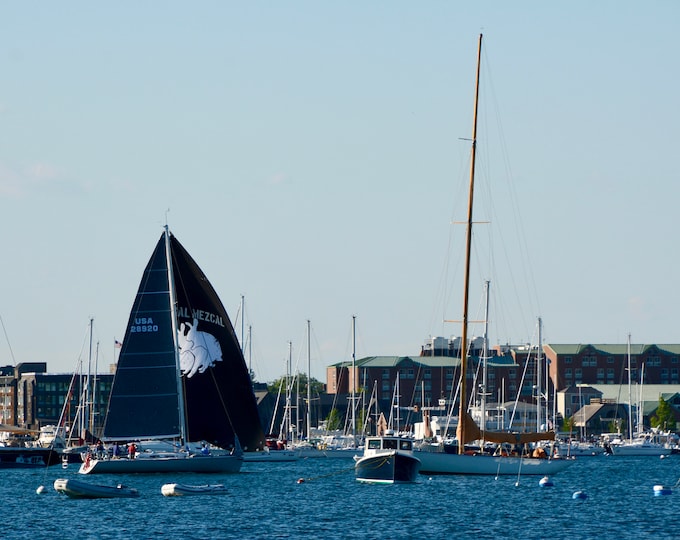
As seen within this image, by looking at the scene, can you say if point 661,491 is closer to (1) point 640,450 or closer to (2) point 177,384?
(2) point 177,384

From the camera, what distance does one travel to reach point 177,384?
91.3 metres

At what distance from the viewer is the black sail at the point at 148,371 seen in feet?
300

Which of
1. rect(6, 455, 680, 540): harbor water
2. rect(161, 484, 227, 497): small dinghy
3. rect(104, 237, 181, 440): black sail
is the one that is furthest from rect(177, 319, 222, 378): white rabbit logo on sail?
rect(161, 484, 227, 497): small dinghy

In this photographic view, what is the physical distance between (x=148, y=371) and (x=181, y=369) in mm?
2271

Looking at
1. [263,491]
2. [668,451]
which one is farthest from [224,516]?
[668,451]

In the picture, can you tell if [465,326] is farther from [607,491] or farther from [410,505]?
[410,505]

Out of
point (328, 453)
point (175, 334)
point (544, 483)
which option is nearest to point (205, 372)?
point (175, 334)

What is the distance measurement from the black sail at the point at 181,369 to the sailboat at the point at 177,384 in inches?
2.3

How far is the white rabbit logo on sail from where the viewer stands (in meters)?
93.2

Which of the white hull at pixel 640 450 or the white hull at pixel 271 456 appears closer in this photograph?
the white hull at pixel 271 456

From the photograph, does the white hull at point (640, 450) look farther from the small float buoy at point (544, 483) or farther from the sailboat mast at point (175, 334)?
the sailboat mast at point (175, 334)

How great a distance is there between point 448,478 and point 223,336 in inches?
619

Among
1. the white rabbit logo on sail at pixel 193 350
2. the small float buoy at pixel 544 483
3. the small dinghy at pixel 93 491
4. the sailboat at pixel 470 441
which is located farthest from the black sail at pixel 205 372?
the small float buoy at pixel 544 483

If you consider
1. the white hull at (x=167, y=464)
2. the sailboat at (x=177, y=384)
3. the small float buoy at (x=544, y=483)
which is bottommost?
the small float buoy at (x=544, y=483)
